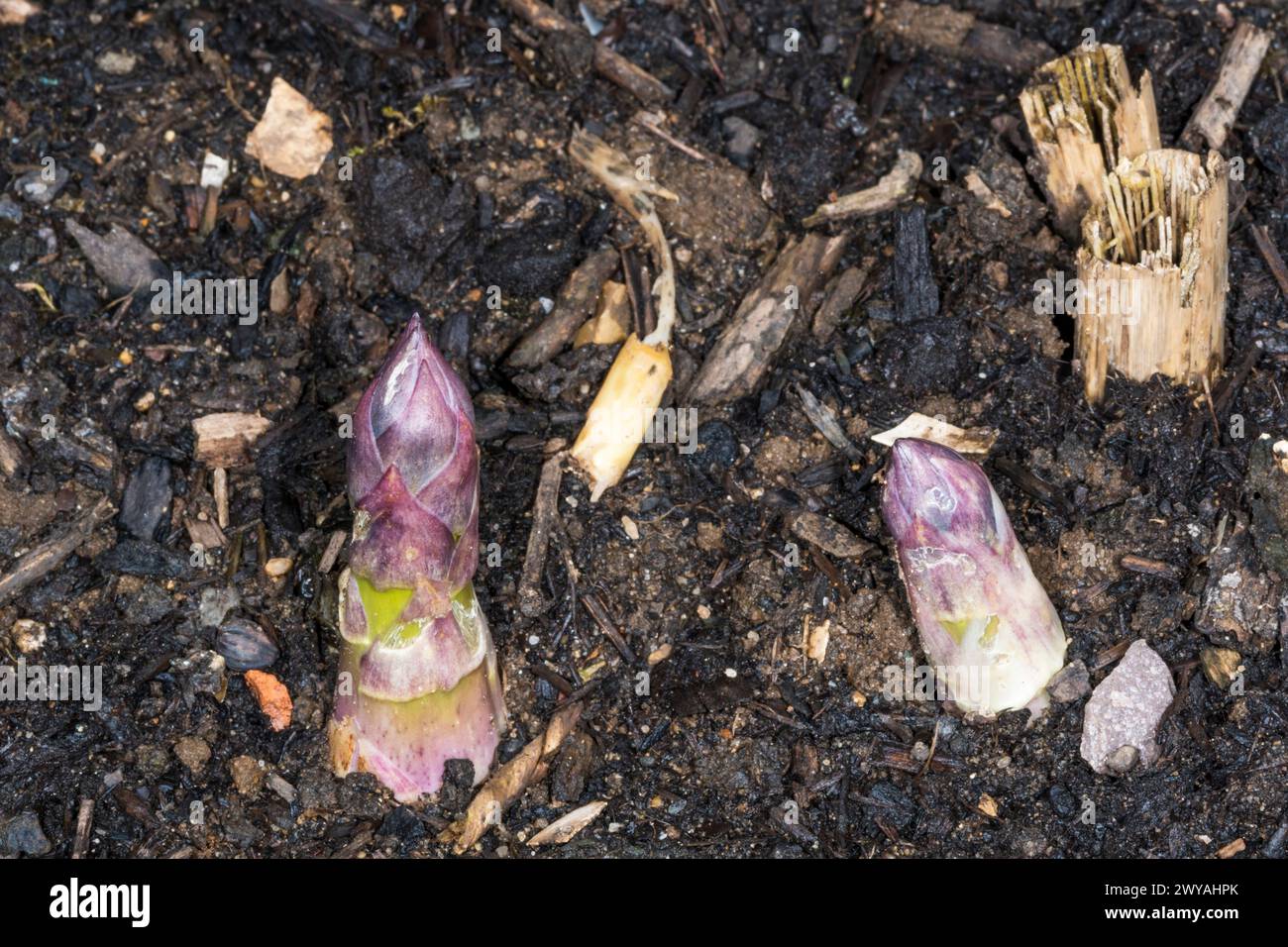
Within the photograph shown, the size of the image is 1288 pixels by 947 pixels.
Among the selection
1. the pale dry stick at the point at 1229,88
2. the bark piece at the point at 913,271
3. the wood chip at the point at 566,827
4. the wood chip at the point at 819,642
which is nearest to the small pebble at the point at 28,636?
the wood chip at the point at 566,827

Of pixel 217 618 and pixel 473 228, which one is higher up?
pixel 473 228

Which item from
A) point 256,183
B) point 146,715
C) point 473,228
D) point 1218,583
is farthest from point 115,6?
point 1218,583

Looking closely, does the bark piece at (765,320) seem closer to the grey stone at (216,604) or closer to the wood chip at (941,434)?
the wood chip at (941,434)

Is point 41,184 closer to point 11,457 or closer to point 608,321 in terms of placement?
point 11,457

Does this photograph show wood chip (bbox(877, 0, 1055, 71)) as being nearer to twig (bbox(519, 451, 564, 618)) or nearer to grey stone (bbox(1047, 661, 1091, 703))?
twig (bbox(519, 451, 564, 618))

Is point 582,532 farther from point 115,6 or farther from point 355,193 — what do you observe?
point 115,6

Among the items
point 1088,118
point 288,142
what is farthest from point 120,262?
point 1088,118
